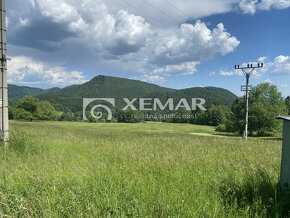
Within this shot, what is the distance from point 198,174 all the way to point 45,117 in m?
85.6

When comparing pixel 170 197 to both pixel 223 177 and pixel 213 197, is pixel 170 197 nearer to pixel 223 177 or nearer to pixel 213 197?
pixel 213 197

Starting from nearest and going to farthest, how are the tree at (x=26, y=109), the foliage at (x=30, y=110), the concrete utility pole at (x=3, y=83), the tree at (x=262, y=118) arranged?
the concrete utility pole at (x=3, y=83)
the tree at (x=262, y=118)
the tree at (x=26, y=109)
the foliage at (x=30, y=110)

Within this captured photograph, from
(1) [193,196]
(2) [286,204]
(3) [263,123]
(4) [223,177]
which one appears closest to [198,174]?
(4) [223,177]

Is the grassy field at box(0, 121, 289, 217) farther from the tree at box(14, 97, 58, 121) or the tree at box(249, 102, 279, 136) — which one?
the tree at box(14, 97, 58, 121)

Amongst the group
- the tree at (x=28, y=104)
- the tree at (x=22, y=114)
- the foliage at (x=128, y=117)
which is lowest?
the foliage at (x=128, y=117)

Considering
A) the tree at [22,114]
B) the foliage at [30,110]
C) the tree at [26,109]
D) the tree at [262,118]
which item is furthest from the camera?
the foliage at [30,110]

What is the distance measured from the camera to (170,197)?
3035 mm

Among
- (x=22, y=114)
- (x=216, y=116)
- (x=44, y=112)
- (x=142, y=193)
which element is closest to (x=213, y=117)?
(x=216, y=116)

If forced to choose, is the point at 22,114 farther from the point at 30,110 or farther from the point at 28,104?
the point at 28,104

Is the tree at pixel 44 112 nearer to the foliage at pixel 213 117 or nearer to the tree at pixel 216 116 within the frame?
the foliage at pixel 213 117

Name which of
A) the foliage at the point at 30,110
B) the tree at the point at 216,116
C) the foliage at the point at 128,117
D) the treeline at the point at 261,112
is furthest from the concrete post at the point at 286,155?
the foliage at the point at 128,117

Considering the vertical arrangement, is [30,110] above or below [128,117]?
above

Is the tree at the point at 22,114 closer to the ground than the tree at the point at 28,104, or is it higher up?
closer to the ground

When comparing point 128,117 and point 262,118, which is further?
point 128,117
